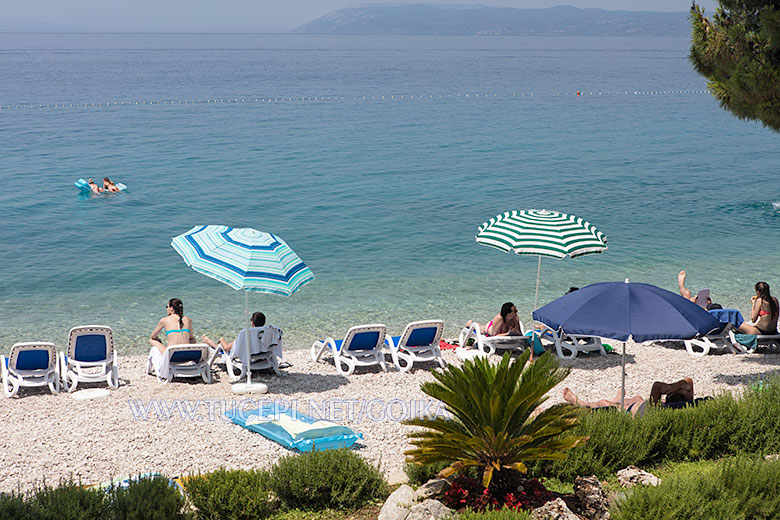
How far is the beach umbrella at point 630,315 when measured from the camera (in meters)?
8.04

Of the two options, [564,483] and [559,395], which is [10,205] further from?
[564,483]

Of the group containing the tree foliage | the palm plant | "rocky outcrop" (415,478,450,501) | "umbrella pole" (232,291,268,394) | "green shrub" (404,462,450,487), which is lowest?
"umbrella pole" (232,291,268,394)

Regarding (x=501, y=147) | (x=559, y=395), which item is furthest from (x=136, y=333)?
(x=501, y=147)

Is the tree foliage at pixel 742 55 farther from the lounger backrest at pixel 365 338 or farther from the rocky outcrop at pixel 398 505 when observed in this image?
the rocky outcrop at pixel 398 505

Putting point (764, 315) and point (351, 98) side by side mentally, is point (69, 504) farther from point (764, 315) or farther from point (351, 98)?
point (351, 98)

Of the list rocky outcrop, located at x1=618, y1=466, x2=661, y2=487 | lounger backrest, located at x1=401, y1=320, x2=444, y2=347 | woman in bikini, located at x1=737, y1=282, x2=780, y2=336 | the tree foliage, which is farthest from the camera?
woman in bikini, located at x1=737, y1=282, x2=780, y2=336

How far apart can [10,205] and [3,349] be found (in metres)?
14.6

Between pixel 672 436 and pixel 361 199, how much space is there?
2244 cm

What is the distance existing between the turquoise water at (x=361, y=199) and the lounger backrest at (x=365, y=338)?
320 cm

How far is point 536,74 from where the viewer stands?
100 meters

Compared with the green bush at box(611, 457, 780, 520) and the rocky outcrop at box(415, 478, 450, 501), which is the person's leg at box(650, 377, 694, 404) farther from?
the rocky outcrop at box(415, 478, 450, 501)

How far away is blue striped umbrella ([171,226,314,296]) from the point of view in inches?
402

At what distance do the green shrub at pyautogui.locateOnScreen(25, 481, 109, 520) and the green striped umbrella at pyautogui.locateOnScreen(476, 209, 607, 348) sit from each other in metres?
7.24

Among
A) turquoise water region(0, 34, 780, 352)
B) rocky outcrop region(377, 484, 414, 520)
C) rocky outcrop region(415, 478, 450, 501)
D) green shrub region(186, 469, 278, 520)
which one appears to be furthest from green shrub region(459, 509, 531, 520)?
turquoise water region(0, 34, 780, 352)
